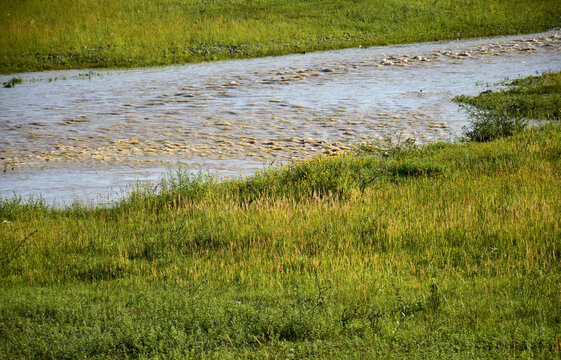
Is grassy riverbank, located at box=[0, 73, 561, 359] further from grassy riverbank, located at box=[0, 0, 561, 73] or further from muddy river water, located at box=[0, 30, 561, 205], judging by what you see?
grassy riverbank, located at box=[0, 0, 561, 73]

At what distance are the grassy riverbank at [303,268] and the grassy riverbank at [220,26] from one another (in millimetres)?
21877

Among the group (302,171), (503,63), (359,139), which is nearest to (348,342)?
(302,171)

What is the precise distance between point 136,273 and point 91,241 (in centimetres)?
145

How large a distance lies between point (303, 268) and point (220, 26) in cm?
3078

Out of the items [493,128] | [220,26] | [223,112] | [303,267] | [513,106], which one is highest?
[220,26]

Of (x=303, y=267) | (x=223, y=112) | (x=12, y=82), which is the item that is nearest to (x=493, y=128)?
(x=223, y=112)

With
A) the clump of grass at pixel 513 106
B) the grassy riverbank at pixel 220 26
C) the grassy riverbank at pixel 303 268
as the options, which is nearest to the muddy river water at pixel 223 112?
the clump of grass at pixel 513 106

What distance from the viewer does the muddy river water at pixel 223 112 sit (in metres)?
14.0

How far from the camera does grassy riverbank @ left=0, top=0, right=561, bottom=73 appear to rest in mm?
31125

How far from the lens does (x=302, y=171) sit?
37.6 feet

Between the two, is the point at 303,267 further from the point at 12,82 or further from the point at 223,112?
the point at 12,82

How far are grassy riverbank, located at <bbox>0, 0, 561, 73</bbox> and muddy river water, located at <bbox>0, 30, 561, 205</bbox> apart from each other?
255 cm

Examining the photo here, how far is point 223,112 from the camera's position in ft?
64.4

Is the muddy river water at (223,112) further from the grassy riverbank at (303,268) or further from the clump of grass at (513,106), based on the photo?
the grassy riverbank at (303,268)
